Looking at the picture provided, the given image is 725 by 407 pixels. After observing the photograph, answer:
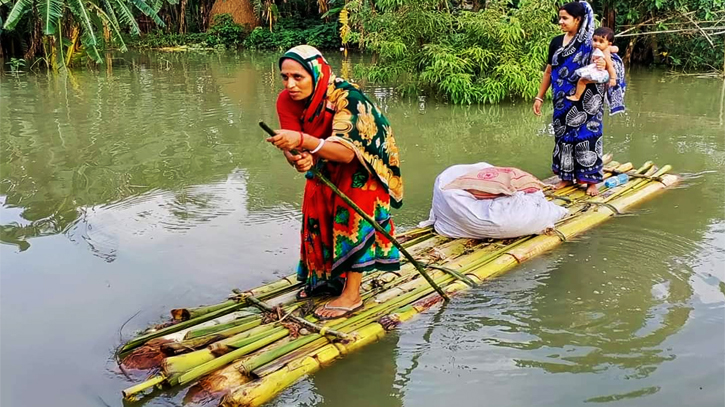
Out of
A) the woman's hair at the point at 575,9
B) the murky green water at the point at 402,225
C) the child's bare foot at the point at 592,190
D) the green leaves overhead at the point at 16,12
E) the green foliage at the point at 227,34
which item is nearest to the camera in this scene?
the murky green water at the point at 402,225

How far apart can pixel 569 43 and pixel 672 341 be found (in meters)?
2.11

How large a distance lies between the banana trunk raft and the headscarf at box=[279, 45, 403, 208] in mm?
666

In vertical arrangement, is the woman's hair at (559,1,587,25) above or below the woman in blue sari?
above

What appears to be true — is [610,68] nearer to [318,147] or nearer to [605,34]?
[605,34]

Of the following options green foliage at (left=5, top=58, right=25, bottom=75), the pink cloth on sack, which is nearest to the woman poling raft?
the pink cloth on sack

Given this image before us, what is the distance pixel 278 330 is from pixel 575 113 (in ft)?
8.82

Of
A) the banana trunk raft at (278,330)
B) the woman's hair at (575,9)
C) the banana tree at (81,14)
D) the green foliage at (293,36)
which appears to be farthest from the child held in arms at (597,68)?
the green foliage at (293,36)

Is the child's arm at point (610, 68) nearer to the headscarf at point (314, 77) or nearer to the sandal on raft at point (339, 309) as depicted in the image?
the headscarf at point (314, 77)

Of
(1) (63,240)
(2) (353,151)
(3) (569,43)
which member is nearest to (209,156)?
(1) (63,240)

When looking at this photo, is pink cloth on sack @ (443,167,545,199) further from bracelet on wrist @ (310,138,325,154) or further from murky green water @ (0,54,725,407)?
bracelet on wrist @ (310,138,325,154)

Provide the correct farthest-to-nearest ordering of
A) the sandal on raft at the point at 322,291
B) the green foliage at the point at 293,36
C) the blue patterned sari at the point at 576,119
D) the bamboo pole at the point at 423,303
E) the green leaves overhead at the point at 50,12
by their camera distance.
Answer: the green foliage at the point at 293,36 → the green leaves overhead at the point at 50,12 → the blue patterned sari at the point at 576,119 → the sandal on raft at the point at 322,291 → the bamboo pole at the point at 423,303

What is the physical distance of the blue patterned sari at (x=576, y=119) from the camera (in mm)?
4137

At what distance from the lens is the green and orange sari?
2463 millimetres

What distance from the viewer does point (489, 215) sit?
11.6 ft
